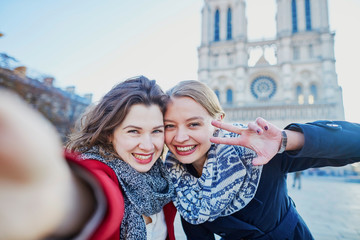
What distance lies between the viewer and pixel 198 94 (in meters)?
1.66

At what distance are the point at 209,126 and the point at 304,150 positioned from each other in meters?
0.67

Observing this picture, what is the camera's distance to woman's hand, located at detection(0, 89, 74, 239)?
1.19 ft

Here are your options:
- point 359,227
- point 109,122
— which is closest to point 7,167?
point 109,122

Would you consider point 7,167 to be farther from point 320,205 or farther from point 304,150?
point 320,205

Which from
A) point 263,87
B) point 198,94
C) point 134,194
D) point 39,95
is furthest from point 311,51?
point 134,194

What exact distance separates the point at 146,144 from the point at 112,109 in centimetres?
36

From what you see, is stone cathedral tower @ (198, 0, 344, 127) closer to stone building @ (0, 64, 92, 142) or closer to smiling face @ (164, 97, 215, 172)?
stone building @ (0, 64, 92, 142)

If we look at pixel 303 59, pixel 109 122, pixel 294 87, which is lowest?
pixel 109 122

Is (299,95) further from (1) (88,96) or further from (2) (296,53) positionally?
(1) (88,96)

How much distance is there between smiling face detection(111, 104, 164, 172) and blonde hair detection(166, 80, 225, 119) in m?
0.32

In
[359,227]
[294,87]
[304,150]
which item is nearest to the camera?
[304,150]

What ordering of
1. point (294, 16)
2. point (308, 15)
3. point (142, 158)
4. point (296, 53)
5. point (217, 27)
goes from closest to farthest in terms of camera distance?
1. point (142, 158)
2. point (296, 53)
3. point (308, 15)
4. point (294, 16)
5. point (217, 27)

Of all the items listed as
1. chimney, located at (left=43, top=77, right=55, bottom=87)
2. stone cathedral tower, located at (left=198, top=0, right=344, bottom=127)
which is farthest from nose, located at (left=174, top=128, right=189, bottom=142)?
stone cathedral tower, located at (left=198, top=0, right=344, bottom=127)

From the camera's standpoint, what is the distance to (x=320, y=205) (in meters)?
6.07
